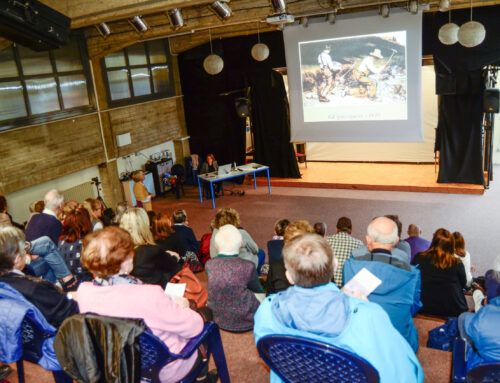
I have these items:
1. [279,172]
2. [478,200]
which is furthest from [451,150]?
[279,172]

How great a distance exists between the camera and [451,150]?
28.5 ft

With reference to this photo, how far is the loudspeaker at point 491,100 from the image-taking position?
25.6 feet

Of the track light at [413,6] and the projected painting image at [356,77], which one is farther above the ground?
the track light at [413,6]

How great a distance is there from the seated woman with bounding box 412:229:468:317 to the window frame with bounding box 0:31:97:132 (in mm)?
6684

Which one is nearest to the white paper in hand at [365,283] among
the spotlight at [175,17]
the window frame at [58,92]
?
the spotlight at [175,17]

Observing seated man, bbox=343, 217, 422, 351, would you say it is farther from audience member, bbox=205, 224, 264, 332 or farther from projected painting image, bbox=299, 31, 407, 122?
projected painting image, bbox=299, 31, 407, 122

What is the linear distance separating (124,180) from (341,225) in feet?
20.4

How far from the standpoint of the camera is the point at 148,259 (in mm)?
3363

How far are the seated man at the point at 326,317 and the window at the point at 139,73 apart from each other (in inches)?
334

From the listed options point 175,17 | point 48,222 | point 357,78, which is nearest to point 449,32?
point 357,78

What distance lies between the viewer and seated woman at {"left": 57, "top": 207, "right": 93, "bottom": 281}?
13.3ft

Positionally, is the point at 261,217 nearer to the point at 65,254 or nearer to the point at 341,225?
the point at 341,225

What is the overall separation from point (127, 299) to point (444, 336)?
2.19m

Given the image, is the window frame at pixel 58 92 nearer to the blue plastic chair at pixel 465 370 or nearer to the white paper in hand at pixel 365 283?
the white paper in hand at pixel 365 283
